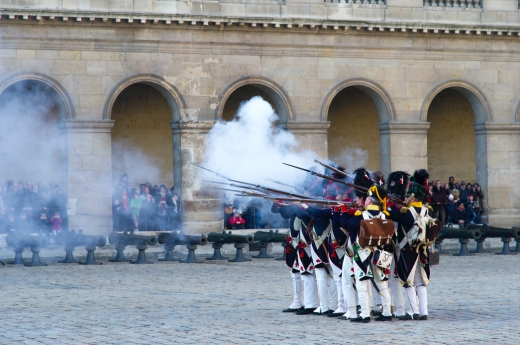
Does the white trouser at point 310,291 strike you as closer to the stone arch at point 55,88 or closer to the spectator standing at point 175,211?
the spectator standing at point 175,211

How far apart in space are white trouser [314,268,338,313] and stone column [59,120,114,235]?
13.3 m

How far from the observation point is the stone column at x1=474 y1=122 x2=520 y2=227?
28.1 m

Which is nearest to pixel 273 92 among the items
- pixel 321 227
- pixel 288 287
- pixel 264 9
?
pixel 264 9

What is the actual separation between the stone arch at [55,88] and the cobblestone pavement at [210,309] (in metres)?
6.07

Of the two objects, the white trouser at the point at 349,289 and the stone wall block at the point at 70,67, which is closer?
the white trouser at the point at 349,289

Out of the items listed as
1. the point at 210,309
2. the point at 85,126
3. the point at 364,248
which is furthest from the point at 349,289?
the point at 85,126


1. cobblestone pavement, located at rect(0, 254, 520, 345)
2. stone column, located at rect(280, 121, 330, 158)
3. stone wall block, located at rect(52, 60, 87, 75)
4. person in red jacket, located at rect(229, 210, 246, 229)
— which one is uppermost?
stone wall block, located at rect(52, 60, 87, 75)

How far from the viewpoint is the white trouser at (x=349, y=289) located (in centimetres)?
1174

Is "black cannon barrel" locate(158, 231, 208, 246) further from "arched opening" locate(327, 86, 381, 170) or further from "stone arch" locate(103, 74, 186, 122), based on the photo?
"arched opening" locate(327, 86, 381, 170)

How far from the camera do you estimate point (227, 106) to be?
29609 mm

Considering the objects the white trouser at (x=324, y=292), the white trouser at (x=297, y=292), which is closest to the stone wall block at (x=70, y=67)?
the white trouser at (x=297, y=292)

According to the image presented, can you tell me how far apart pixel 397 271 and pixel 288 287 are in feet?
12.7

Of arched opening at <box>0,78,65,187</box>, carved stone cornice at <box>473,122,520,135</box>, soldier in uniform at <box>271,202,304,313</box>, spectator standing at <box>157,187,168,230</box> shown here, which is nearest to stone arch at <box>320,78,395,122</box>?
carved stone cornice at <box>473,122,520,135</box>

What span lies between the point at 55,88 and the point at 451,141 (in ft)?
42.9
